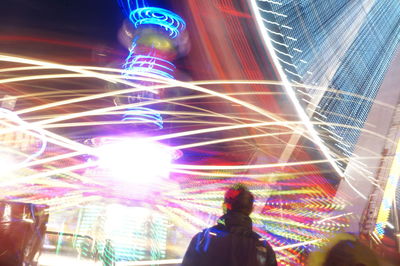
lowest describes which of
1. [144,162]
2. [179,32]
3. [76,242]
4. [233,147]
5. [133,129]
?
[76,242]

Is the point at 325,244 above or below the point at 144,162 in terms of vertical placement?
below

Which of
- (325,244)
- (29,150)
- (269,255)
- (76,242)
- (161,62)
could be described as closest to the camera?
(325,244)

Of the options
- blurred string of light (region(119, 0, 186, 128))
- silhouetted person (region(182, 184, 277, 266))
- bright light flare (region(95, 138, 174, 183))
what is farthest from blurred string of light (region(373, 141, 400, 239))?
blurred string of light (region(119, 0, 186, 128))

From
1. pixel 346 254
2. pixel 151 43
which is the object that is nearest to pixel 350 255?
pixel 346 254

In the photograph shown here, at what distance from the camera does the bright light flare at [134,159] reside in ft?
38.5

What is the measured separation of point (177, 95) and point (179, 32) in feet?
7.07

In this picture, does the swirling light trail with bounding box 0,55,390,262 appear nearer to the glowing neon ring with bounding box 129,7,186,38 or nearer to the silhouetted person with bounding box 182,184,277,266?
the glowing neon ring with bounding box 129,7,186,38

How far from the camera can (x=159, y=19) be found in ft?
40.3

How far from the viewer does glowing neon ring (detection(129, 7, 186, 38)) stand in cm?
1203

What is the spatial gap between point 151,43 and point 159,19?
0.76 meters

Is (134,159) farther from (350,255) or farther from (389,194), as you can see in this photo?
(350,255)

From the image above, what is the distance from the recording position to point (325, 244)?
2281mm

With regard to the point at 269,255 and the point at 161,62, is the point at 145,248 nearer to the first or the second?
the point at 269,255

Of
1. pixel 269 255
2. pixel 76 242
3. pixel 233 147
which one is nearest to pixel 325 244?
pixel 269 255
